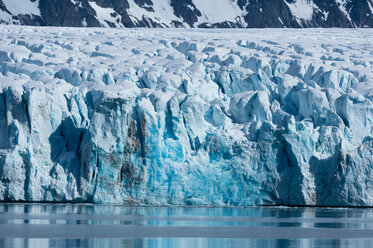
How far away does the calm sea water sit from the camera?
12207 mm

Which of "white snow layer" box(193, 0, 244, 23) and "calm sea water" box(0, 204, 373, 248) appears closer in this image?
"calm sea water" box(0, 204, 373, 248)

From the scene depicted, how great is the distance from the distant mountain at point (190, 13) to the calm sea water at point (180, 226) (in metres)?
45.8

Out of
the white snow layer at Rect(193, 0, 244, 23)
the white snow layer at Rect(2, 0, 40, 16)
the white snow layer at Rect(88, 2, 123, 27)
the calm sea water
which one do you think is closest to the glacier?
the calm sea water

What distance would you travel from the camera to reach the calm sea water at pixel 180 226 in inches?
481

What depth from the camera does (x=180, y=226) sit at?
14.5 meters

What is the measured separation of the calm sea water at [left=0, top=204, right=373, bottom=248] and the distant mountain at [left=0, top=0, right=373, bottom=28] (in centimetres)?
4582

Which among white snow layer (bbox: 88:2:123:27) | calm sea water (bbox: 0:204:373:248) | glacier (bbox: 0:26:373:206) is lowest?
calm sea water (bbox: 0:204:373:248)

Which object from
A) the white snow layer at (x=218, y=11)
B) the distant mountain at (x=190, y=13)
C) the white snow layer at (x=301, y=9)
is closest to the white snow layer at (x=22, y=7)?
the distant mountain at (x=190, y=13)

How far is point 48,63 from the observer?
2247 centimetres

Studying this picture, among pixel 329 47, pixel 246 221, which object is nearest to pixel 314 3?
pixel 329 47

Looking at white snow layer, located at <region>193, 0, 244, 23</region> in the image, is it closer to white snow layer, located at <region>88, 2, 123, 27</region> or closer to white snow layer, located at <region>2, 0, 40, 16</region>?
white snow layer, located at <region>88, 2, 123, 27</region>

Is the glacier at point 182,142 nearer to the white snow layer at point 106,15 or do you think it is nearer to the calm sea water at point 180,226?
the calm sea water at point 180,226

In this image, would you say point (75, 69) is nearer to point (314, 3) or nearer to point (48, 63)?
point (48, 63)

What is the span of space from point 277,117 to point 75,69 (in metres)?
4.72
